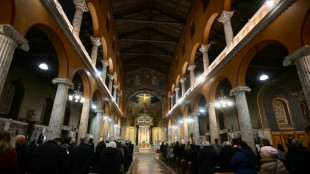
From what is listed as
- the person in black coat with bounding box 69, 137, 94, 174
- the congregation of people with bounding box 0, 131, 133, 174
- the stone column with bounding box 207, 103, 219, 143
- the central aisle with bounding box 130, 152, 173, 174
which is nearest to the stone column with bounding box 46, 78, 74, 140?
the congregation of people with bounding box 0, 131, 133, 174

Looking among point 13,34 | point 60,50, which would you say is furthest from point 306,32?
point 60,50

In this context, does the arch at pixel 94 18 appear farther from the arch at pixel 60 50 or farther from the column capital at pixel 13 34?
the column capital at pixel 13 34

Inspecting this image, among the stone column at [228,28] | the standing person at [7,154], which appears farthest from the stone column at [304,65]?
the standing person at [7,154]

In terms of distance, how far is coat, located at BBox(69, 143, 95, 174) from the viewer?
3803 mm

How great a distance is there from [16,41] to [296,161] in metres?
6.65

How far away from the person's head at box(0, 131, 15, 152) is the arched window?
1518 cm

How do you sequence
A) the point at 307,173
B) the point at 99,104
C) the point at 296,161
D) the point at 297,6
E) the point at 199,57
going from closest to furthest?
1. the point at 307,173
2. the point at 296,161
3. the point at 297,6
4. the point at 99,104
5. the point at 199,57

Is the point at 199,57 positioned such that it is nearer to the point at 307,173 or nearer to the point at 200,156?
the point at 200,156

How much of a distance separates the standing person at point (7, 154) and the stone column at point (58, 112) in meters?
4.45

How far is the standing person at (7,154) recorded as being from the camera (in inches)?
85.8

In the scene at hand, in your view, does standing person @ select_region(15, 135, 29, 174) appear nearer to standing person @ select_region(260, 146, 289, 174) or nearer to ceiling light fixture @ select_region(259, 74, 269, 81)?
standing person @ select_region(260, 146, 289, 174)

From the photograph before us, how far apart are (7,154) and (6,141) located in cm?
18

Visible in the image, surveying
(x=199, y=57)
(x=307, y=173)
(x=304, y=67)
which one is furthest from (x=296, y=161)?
(x=199, y=57)

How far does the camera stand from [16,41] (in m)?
4.29
